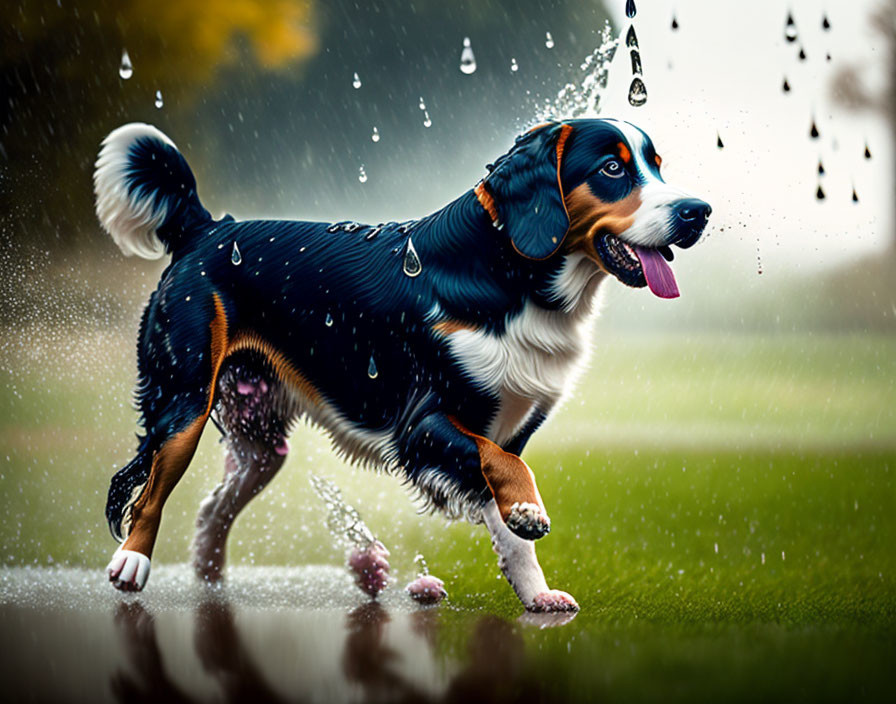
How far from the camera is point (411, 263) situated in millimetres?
3592

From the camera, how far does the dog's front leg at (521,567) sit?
3428mm

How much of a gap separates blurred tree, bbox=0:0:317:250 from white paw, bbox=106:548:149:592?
100 inches

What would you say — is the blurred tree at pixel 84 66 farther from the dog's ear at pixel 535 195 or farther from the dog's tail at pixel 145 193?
the dog's ear at pixel 535 195

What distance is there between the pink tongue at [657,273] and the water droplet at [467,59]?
209 cm

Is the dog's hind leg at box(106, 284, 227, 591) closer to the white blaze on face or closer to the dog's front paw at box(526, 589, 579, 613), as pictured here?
the dog's front paw at box(526, 589, 579, 613)

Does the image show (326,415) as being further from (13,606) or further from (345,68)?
(345,68)

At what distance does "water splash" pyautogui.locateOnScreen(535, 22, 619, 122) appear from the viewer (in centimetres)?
476

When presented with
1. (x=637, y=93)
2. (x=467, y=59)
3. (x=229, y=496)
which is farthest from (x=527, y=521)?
(x=467, y=59)

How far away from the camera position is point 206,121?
5.72m

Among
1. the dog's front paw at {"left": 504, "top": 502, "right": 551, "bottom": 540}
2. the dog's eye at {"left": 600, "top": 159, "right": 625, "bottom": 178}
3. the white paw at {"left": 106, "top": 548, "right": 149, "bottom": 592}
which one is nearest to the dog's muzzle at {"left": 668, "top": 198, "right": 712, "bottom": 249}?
the dog's eye at {"left": 600, "top": 159, "right": 625, "bottom": 178}

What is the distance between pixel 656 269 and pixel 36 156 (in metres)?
3.83

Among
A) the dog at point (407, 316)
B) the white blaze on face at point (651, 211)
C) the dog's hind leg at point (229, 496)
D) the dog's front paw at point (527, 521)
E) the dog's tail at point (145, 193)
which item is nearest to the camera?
the dog's front paw at point (527, 521)

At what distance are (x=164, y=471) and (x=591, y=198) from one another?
1.76 meters

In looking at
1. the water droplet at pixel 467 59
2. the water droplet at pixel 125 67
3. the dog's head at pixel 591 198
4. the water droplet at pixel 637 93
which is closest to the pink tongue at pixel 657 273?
the dog's head at pixel 591 198
